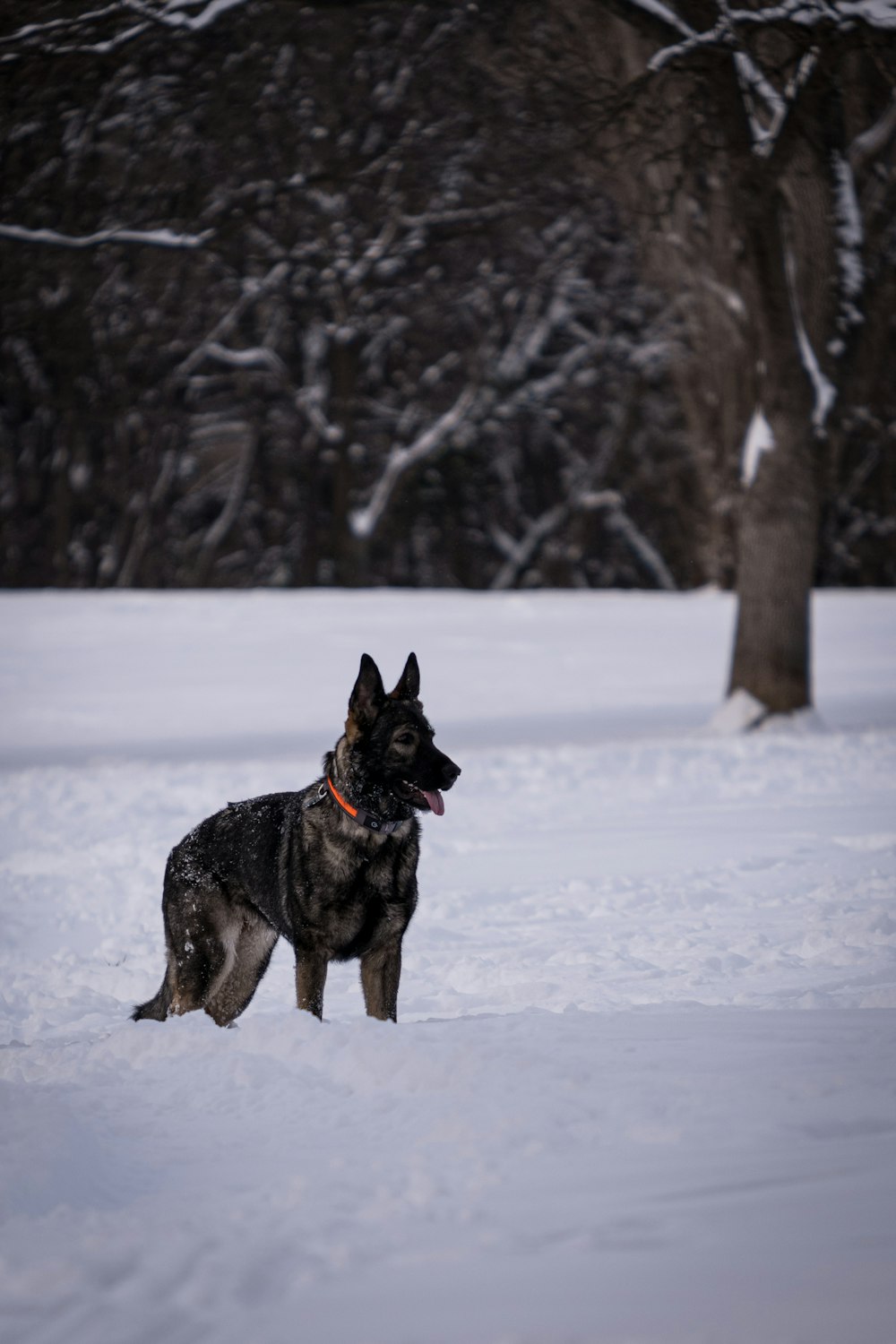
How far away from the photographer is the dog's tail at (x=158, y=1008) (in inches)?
225

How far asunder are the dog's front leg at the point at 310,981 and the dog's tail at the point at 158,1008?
0.58 m

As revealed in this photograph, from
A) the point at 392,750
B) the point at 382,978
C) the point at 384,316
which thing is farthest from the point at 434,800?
the point at 384,316

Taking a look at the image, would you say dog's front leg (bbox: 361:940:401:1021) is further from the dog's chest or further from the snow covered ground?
the snow covered ground

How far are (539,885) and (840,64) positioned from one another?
917 centimetres

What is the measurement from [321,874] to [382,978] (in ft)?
1.50

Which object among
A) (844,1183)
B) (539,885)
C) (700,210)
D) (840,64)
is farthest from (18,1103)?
(700,210)

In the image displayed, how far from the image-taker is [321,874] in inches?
215

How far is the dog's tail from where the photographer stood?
571 cm

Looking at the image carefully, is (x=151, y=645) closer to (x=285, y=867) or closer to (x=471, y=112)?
(x=471, y=112)

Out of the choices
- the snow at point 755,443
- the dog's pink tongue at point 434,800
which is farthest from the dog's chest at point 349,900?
the snow at point 755,443

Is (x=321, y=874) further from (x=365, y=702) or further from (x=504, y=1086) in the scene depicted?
(x=504, y=1086)

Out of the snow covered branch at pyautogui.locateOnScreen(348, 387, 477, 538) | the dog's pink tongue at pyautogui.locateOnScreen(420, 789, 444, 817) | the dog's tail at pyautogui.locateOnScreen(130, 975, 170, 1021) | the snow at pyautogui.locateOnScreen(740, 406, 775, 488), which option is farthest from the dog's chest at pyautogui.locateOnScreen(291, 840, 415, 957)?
the snow covered branch at pyautogui.locateOnScreen(348, 387, 477, 538)

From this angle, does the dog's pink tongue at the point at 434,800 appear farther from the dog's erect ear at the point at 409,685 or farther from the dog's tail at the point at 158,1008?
the dog's tail at the point at 158,1008

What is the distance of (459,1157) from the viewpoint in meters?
3.96
